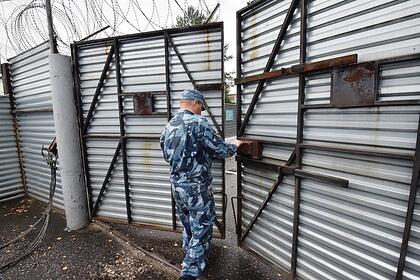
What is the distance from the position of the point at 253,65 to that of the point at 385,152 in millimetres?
1762

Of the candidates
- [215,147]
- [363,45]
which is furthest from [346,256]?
[363,45]

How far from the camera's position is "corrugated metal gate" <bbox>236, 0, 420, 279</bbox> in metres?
1.94

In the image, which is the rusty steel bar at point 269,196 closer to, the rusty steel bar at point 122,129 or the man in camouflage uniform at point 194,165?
the man in camouflage uniform at point 194,165

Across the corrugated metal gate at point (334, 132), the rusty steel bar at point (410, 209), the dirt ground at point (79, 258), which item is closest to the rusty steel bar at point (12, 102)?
the dirt ground at point (79, 258)

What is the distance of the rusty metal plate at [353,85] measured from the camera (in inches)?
80.2

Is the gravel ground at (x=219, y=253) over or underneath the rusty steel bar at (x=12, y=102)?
underneath

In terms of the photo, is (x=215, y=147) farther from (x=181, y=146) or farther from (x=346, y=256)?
(x=346, y=256)

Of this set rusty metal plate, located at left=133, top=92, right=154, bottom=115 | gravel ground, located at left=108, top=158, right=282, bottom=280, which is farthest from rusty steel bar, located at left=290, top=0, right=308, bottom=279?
rusty metal plate, located at left=133, top=92, right=154, bottom=115

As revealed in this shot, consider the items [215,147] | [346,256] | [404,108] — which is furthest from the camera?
[215,147]

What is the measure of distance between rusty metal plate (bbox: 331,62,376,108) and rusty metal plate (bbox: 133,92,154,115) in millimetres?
2530

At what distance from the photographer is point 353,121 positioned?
2209 millimetres

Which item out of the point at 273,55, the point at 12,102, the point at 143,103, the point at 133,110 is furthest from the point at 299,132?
the point at 12,102

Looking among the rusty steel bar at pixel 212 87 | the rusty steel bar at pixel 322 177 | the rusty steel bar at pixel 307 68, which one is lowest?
the rusty steel bar at pixel 322 177

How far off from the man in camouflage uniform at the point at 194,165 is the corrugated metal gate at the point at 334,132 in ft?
2.06
